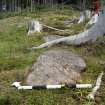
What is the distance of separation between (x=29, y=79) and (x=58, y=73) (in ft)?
2.23

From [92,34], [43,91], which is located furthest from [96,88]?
[92,34]

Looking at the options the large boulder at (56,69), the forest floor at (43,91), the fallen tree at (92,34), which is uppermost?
the fallen tree at (92,34)

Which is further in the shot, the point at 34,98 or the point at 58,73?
the point at 58,73

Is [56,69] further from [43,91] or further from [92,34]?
[92,34]

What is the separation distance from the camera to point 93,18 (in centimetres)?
1995

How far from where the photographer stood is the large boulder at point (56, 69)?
771 cm

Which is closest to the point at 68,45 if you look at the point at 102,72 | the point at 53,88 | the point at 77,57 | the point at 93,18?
the point at 77,57

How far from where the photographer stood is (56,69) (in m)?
8.12

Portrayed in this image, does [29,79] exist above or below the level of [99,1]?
below

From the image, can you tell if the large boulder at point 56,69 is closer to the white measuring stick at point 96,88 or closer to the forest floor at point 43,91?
the forest floor at point 43,91

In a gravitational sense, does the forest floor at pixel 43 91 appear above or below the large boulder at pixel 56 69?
below

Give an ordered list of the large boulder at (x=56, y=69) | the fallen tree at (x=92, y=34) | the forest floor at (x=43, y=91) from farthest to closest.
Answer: the fallen tree at (x=92, y=34) → the large boulder at (x=56, y=69) → the forest floor at (x=43, y=91)

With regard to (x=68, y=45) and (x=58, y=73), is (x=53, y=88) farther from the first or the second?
(x=68, y=45)

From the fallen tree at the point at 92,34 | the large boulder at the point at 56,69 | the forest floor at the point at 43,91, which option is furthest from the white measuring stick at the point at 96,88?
the fallen tree at the point at 92,34
